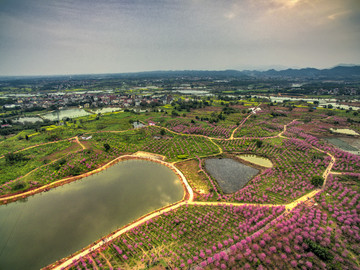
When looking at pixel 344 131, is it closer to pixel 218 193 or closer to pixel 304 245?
pixel 218 193

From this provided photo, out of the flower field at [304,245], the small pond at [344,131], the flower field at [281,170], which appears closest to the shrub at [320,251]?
the flower field at [304,245]

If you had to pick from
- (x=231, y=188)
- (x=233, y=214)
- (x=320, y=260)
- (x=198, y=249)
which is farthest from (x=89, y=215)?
(x=320, y=260)

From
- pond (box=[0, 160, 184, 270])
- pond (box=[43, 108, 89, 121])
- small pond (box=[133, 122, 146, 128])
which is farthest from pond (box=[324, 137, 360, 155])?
pond (box=[43, 108, 89, 121])

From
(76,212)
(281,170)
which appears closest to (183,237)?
(76,212)

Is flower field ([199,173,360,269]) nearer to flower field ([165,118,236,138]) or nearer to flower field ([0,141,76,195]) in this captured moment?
flower field ([165,118,236,138])

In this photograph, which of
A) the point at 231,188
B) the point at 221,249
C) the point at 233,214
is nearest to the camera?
the point at 221,249

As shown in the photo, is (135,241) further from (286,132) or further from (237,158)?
(286,132)

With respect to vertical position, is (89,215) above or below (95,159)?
below
